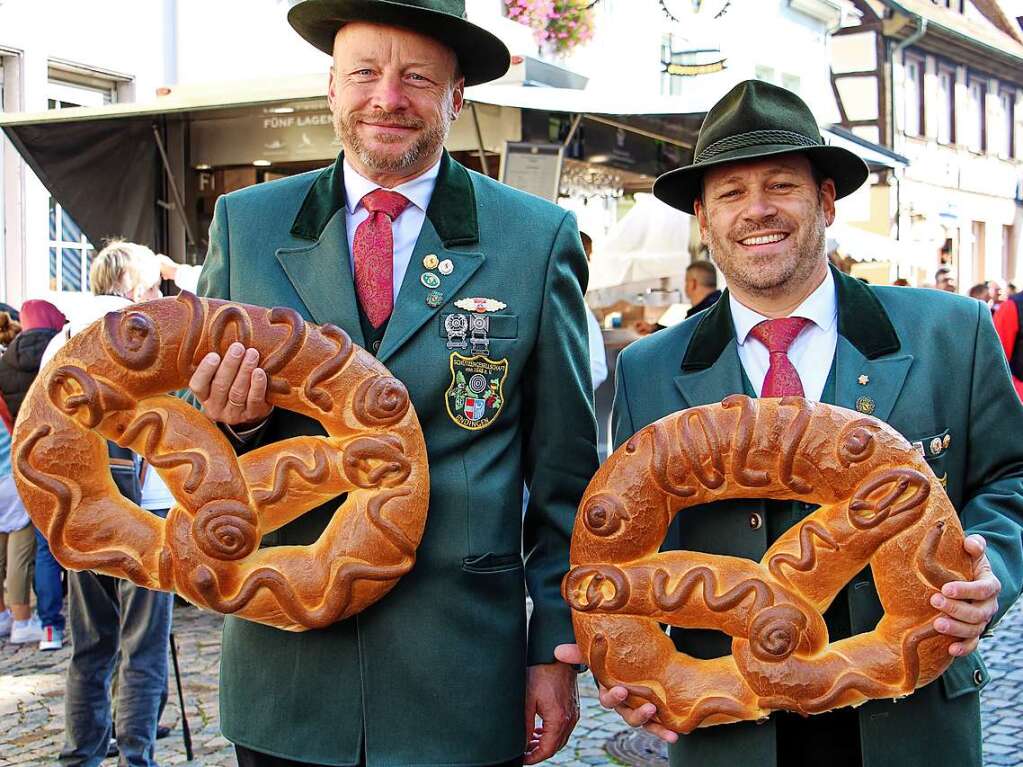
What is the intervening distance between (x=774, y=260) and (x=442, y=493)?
0.82 meters

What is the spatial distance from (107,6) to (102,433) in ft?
28.2

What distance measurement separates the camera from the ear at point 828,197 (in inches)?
103

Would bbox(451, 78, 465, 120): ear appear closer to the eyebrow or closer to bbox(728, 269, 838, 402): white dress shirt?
the eyebrow

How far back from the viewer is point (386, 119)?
7.85 ft

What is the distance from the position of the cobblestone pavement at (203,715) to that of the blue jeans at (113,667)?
32cm

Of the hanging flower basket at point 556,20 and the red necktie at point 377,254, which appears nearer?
the red necktie at point 377,254

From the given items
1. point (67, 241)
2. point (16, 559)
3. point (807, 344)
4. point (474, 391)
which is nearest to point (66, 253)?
point (67, 241)

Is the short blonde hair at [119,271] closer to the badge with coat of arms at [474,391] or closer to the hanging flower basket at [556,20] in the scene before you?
the badge with coat of arms at [474,391]

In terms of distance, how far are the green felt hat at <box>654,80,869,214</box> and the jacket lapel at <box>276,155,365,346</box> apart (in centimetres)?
72

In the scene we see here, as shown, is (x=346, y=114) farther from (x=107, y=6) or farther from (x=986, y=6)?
(x=986, y=6)

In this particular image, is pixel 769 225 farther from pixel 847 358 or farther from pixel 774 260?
pixel 847 358

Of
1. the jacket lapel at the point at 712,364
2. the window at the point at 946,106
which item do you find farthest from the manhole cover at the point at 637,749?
the window at the point at 946,106

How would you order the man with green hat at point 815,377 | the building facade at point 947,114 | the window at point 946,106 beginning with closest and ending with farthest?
the man with green hat at point 815,377 < the building facade at point 947,114 < the window at point 946,106

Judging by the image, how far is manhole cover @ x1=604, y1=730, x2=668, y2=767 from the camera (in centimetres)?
478
